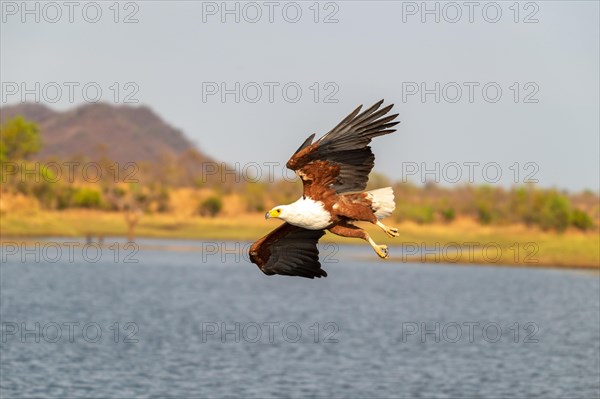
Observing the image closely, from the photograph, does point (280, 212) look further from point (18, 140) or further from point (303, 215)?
point (18, 140)

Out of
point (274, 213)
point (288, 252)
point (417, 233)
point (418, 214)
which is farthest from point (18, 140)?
point (274, 213)

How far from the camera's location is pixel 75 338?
223 feet

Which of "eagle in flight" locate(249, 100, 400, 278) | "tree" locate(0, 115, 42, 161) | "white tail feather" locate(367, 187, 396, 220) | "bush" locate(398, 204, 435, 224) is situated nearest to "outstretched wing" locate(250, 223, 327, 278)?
"eagle in flight" locate(249, 100, 400, 278)

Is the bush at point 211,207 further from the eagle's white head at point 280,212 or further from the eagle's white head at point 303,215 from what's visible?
the eagle's white head at point 280,212

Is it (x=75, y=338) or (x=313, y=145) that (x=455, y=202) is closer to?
(x=75, y=338)

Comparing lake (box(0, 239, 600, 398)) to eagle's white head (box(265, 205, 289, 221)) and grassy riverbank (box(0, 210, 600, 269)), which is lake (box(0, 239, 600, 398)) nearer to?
grassy riverbank (box(0, 210, 600, 269))

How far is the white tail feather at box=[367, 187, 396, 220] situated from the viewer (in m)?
14.0

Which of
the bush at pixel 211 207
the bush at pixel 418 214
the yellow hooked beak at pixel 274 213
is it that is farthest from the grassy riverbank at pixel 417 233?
the yellow hooked beak at pixel 274 213

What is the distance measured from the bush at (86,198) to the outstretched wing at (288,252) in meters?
107

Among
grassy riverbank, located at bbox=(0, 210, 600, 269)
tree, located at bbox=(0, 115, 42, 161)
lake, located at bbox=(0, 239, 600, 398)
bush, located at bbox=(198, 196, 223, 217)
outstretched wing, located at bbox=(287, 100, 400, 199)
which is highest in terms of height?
tree, located at bbox=(0, 115, 42, 161)

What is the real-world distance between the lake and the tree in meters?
13.2

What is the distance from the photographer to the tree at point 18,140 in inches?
5098

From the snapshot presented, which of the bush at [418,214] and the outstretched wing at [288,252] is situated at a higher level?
the bush at [418,214]

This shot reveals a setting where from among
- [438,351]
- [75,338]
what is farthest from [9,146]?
[438,351]
